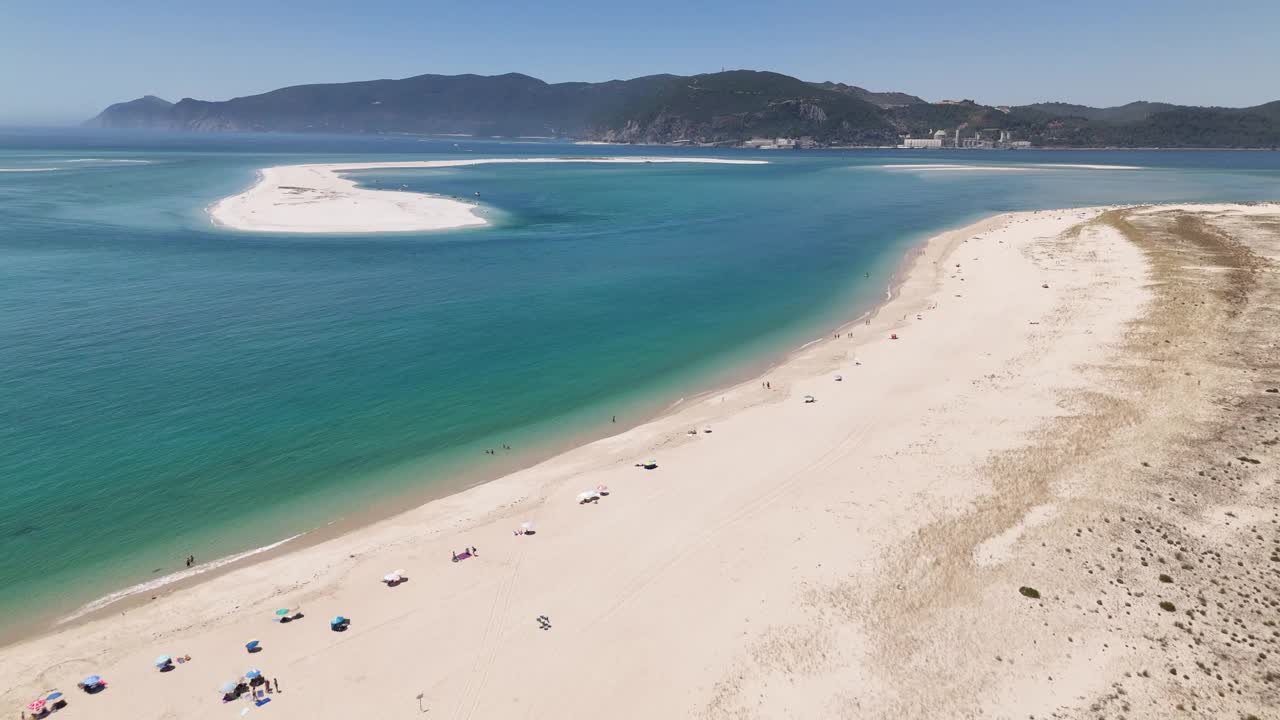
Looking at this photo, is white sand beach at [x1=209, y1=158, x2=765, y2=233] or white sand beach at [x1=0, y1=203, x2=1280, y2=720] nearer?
white sand beach at [x1=0, y1=203, x2=1280, y2=720]

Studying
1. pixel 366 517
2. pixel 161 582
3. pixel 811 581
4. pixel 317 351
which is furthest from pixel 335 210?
pixel 811 581

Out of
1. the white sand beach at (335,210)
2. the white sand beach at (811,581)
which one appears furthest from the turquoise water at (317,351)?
the white sand beach at (335,210)

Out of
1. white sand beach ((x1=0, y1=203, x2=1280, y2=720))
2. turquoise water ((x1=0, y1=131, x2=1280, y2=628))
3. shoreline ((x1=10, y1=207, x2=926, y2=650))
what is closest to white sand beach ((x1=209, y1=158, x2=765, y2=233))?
turquoise water ((x1=0, y1=131, x2=1280, y2=628))

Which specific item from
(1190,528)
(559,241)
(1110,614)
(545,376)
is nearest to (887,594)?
(1110,614)

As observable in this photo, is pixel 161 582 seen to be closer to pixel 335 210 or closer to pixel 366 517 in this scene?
pixel 366 517

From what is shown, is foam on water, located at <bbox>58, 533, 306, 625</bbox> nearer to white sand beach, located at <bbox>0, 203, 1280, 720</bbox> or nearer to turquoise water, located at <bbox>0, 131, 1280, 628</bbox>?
turquoise water, located at <bbox>0, 131, 1280, 628</bbox>

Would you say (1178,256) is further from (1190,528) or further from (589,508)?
(589,508)
